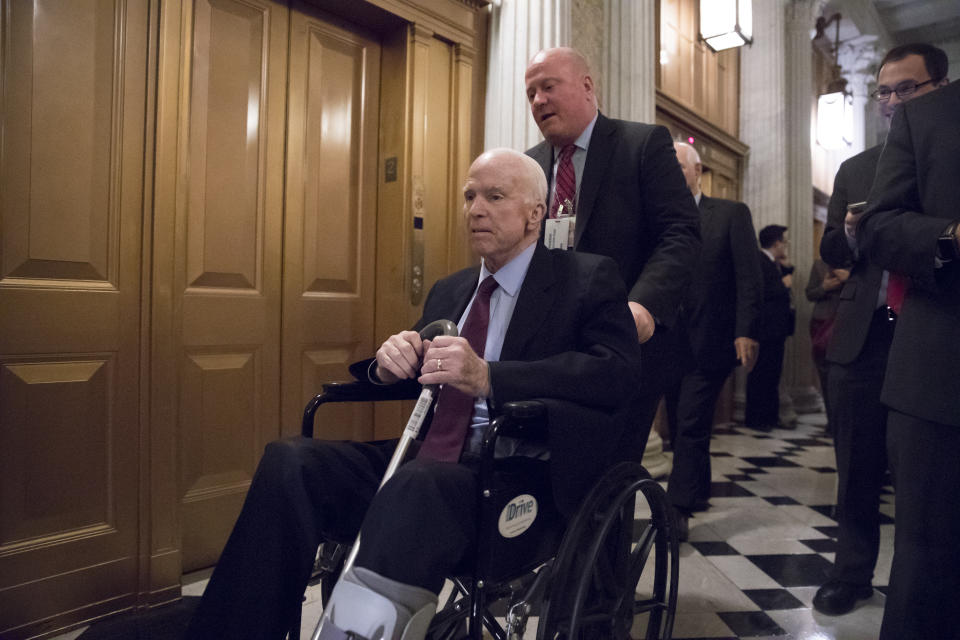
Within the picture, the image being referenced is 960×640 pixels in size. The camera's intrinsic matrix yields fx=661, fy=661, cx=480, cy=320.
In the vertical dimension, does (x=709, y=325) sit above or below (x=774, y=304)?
below

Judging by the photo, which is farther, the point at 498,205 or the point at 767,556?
the point at 767,556

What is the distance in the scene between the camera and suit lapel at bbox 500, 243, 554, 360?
1.42 meters

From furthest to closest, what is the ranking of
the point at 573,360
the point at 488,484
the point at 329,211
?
the point at 329,211, the point at 573,360, the point at 488,484

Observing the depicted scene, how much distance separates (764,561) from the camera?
2580 mm

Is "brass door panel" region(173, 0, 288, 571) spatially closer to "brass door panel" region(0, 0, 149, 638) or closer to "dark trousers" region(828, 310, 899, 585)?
"brass door panel" region(0, 0, 149, 638)

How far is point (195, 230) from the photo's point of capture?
2.31 meters

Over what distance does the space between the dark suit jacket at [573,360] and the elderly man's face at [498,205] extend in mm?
76

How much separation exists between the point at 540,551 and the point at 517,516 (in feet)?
0.42

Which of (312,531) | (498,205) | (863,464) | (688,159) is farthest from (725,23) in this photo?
(312,531)

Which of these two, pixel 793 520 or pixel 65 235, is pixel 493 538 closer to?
pixel 65 235

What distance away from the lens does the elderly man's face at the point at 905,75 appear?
6.30 feet

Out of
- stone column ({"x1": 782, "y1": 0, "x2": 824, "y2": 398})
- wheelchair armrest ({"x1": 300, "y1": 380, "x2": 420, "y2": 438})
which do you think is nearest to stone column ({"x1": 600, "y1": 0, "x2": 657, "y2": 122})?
wheelchair armrest ({"x1": 300, "y1": 380, "x2": 420, "y2": 438})

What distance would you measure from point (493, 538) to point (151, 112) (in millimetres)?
1751

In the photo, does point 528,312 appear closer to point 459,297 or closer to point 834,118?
point 459,297
